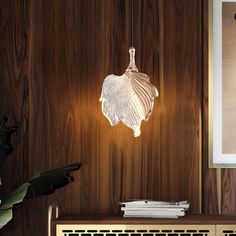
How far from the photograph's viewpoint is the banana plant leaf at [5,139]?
3.10 meters

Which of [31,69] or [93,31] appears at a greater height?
[93,31]

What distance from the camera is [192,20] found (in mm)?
3432

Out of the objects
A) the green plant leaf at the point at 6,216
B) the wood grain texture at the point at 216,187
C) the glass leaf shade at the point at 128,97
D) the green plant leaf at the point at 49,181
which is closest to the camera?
the green plant leaf at the point at 6,216

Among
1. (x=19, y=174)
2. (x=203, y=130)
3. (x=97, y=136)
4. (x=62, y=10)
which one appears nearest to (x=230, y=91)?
(x=203, y=130)

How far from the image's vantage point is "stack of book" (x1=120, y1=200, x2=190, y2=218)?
310 cm

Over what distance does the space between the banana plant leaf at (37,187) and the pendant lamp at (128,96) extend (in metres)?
0.36

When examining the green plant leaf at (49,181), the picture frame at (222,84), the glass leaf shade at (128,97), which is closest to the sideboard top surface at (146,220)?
the green plant leaf at (49,181)

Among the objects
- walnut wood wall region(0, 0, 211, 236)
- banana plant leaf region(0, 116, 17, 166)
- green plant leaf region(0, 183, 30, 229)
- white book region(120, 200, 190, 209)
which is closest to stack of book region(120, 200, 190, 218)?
white book region(120, 200, 190, 209)

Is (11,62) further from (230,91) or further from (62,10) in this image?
(230,91)

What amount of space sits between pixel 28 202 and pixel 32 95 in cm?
63

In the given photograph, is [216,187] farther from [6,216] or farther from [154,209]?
[6,216]

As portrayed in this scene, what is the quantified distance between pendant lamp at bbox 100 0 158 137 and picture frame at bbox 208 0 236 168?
15.8 inches

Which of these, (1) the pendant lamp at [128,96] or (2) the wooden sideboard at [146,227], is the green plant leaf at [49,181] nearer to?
(2) the wooden sideboard at [146,227]

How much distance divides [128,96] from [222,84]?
1.91ft
